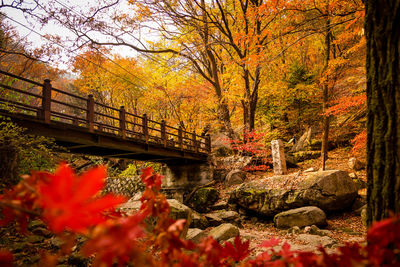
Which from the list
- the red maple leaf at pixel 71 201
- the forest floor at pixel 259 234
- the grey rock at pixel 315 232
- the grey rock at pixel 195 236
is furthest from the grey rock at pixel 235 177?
the red maple leaf at pixel 71 201

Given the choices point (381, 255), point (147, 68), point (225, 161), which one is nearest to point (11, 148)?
point (381, 255)

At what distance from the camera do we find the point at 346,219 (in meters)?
7.05

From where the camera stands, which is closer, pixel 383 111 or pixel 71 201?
pixel 71 201

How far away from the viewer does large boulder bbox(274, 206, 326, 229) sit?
6441 mm

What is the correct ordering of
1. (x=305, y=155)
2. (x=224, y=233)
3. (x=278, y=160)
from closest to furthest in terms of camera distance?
(x=224, y=233), (x=278, y=160), (x=305, y=155)

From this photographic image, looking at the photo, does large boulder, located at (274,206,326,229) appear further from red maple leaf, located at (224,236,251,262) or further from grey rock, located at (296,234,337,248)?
red maple leaf, located at (224,236,251,262)

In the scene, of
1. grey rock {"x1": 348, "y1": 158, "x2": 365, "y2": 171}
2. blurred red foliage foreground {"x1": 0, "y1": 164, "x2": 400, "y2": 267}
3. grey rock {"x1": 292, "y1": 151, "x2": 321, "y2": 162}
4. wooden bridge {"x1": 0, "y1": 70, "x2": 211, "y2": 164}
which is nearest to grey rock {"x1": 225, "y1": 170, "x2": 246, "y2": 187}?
wooden bridge {"x1": 0, "y1": 70, "x2": 211, "y2": 164}

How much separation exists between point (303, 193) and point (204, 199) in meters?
4.69

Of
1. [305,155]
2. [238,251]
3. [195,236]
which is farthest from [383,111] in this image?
[305,155]

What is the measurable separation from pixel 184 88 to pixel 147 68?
5.19 meters

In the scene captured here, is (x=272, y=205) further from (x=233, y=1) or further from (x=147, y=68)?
(x=147, y=68)

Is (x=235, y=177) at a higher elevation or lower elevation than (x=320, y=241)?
higher

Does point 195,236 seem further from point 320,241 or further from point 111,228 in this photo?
point 111,228

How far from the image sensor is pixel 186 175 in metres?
13.8
